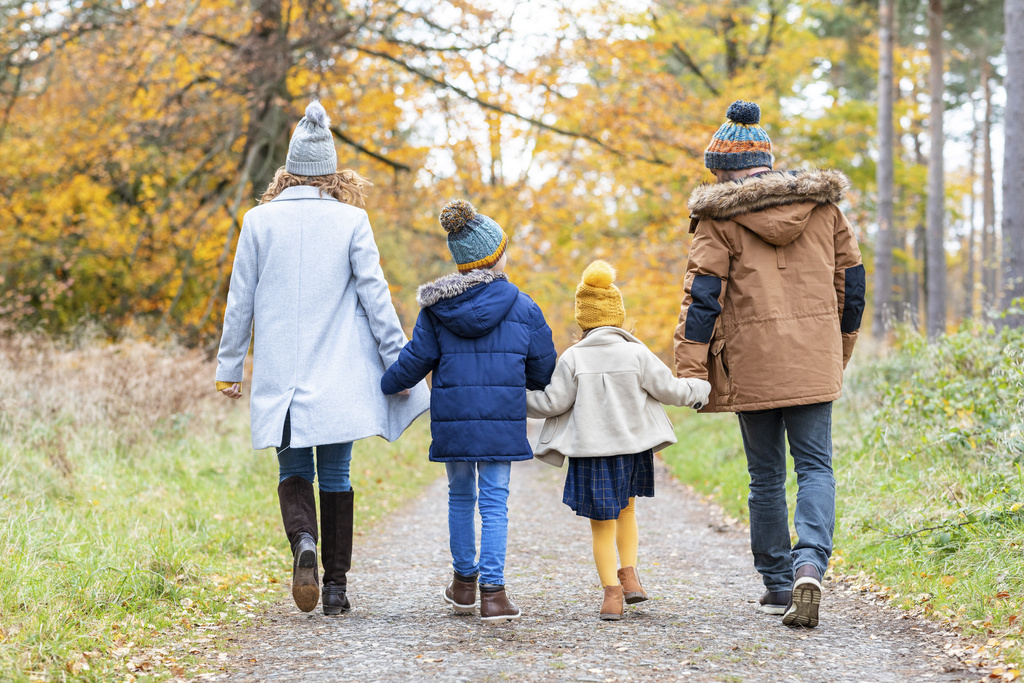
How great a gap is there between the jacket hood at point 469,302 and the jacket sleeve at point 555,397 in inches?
15.5

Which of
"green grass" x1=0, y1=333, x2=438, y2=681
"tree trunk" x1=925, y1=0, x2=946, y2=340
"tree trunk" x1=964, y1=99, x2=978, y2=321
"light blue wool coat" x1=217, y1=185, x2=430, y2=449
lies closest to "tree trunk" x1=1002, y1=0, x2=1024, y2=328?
"green grass" x1=0, y1=333, x2=438, y2=681

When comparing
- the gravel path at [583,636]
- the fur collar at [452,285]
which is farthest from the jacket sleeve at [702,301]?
the gravel path at [583,636]

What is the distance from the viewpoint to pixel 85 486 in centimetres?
584

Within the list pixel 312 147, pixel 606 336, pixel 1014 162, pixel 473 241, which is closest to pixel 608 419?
pixel 606 336

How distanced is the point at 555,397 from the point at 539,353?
216 millimetres

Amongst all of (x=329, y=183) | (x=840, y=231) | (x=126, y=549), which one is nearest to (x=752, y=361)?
(x=840, y=231)

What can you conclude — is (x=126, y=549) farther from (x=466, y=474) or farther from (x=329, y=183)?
(x=329, y=183)

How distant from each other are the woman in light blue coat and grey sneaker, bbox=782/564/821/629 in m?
1.84

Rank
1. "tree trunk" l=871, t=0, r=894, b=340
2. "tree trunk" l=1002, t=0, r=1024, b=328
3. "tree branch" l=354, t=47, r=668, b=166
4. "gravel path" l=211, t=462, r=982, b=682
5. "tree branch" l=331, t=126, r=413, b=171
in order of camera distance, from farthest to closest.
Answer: "tree trunk" l=871, t=0, r=894, b=340 → "tree branch" l=331, t=126, r=413, b=171 → "tree branch" l=354, t=47, r=668, b=166 → "tree trunk" l=1002, t=0, r=1024, b=328 → "gravel path" l=211, t=462, r=982, b=682

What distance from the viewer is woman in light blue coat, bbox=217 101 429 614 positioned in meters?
3.91

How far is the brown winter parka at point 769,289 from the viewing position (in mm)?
3736

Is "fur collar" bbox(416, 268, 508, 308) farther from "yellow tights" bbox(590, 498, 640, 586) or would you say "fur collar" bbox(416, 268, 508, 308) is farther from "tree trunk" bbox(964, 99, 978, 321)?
"tree trunk" bbox(964, 99, 978, 321)

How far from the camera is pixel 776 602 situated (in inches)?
157

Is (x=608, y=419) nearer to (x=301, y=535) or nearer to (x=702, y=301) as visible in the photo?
(x=702, y=301)
